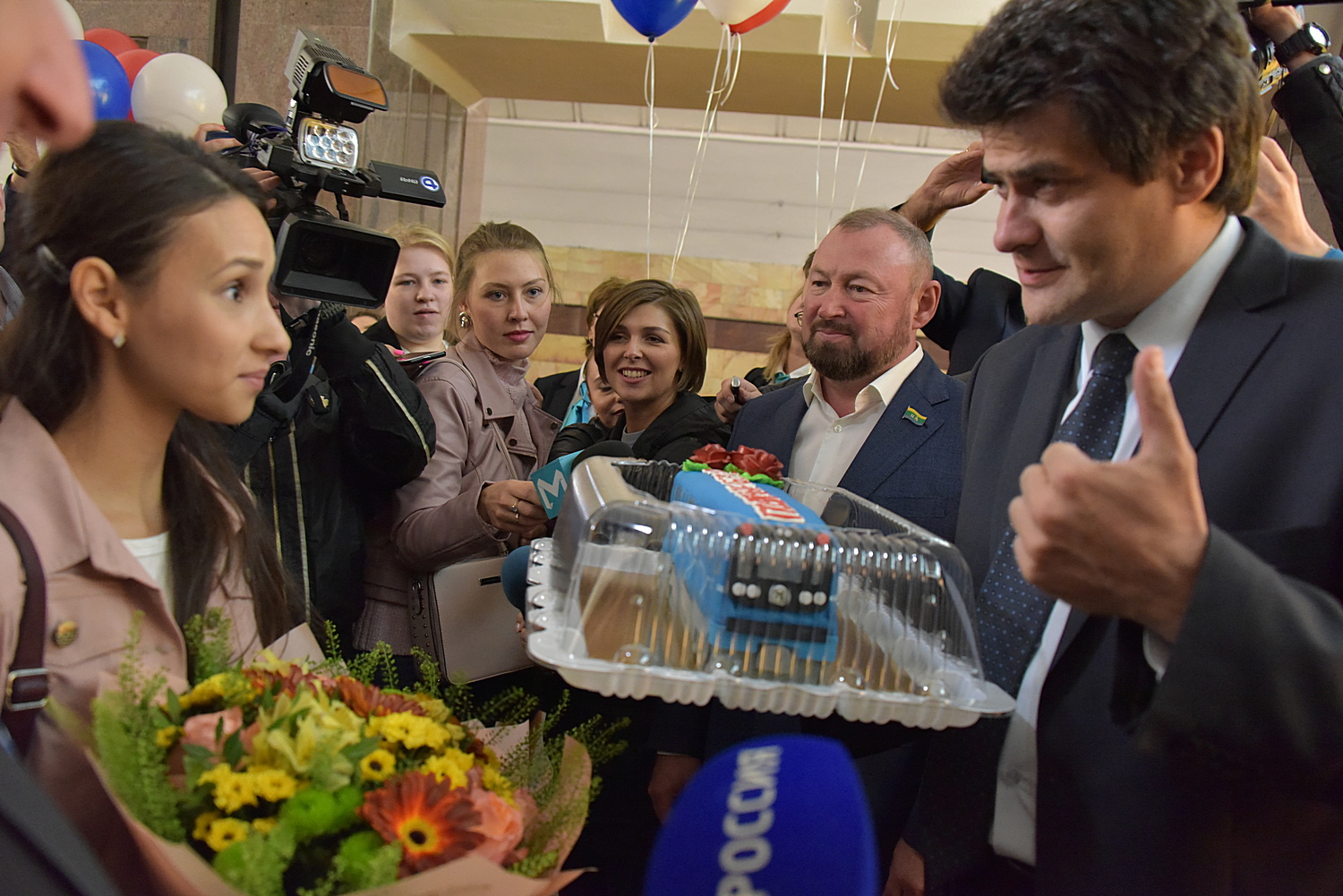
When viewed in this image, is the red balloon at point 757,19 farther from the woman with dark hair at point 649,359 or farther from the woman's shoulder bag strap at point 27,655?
→ the woman's shoulder bag strap at point 27,655

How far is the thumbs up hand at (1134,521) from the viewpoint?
90 centimetres

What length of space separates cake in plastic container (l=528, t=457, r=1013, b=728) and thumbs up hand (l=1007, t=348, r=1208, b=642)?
195mm

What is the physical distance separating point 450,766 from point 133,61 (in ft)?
16.3

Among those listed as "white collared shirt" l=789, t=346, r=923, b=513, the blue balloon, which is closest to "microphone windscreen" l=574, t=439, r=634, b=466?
"white collared shirt" l=789, t=346, r=923, b=513

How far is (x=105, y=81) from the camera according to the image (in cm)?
403

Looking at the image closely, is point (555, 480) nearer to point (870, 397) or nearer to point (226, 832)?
point (870, 397)

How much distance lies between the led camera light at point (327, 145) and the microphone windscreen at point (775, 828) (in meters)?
1.72

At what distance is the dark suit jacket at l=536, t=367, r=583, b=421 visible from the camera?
405cm

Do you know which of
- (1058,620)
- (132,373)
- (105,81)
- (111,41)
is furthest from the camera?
(111,41)

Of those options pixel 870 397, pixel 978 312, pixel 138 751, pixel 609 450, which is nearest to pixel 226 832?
pixel 138 751

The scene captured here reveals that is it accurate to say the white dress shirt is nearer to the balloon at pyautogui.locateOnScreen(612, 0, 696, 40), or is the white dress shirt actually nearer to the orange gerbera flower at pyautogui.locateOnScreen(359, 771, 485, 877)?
the orange gerbera flower at pyautogui.locateOnScreen(359, 771, 485, 877)

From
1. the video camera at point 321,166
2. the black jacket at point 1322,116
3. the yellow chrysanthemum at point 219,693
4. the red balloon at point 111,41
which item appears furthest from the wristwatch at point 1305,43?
the red balloon at point 111,41

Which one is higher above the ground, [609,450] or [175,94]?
[175,94]

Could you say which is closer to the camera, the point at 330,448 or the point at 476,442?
the point at 330,448
